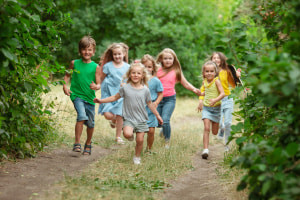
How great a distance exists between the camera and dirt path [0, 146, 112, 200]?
3.90 meters

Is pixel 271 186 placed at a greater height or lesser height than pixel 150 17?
lesser

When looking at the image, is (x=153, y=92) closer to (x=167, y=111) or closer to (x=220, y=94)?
(x=167, y=111)

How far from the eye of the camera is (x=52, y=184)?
4.17 m

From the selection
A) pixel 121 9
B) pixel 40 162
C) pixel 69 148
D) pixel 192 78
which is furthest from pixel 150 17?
pixel 40 162

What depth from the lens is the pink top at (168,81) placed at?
7488 millimetres

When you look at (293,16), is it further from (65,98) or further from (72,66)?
(65,98)

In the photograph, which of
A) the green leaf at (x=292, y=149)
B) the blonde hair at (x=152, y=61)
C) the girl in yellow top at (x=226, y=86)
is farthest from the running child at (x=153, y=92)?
the green leaf at (x=292, y=149)

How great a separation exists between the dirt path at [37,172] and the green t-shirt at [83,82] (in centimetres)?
96

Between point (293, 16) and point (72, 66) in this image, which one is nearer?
point (293, 16)

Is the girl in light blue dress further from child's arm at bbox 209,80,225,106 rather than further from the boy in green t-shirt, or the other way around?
child's arm at bbox 209,80,225,106

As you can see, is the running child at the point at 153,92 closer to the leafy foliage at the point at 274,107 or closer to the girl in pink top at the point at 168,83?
the girl in pink top at the point at 168,83

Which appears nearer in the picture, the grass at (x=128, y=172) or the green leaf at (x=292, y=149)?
the green leaf at (x=292, y=149)

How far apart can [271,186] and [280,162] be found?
0.69 ft

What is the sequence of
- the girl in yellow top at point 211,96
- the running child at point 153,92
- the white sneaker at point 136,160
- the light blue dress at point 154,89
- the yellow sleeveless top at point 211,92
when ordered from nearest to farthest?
1. the white sneaker at point 136,160
2. the running child at point 153,92
3. the light blue dress at point 154,89
4. the girl in yellow top at point 211,96
5. the yellow sleeveless top at point 211,92
